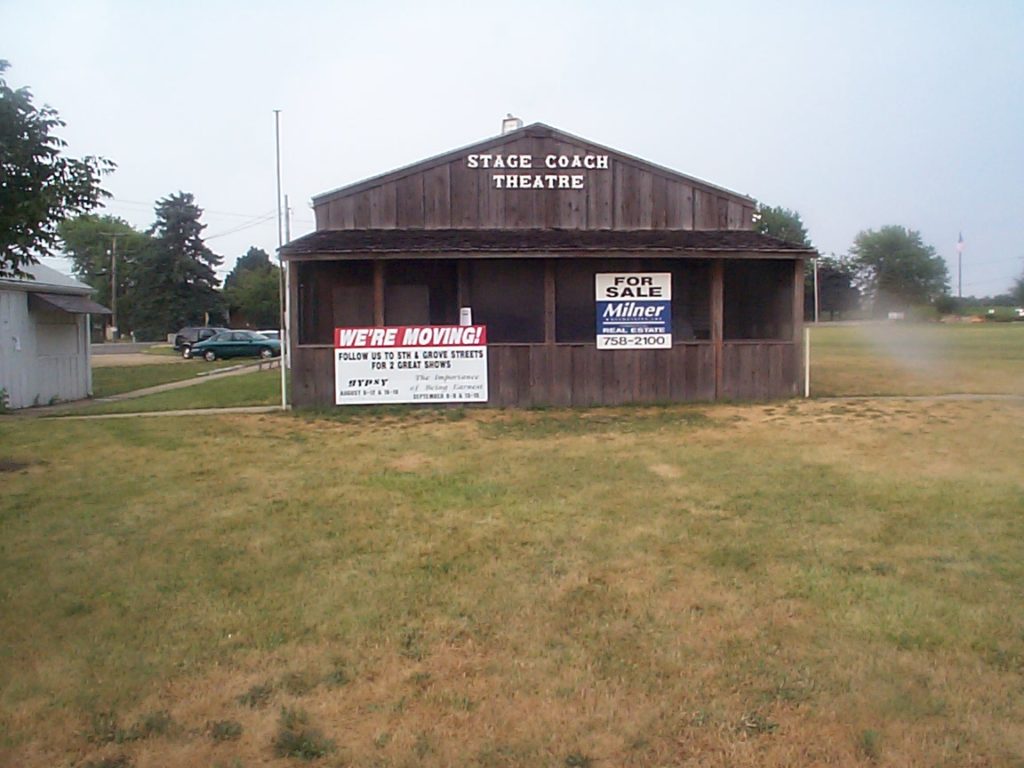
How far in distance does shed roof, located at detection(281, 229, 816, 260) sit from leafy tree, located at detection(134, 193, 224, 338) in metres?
58.9

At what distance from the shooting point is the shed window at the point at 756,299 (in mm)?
19766

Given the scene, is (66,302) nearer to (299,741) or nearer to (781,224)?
(299,741)

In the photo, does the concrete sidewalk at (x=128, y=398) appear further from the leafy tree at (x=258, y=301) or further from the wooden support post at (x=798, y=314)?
the leafy tree at (x=258, y=301)

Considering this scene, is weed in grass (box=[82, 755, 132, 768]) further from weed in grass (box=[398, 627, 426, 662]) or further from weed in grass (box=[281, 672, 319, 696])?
weed in grass (box=[398, 627, 426, 662])

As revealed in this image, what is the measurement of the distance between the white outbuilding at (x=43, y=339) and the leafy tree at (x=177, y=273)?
5136 cm

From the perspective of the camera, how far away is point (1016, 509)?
833 cm

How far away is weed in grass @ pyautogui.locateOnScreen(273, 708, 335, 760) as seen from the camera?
13.3 ft

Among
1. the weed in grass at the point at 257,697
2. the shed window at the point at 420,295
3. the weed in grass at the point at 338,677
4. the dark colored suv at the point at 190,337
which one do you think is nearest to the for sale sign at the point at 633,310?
the shed window at the point at 420,295

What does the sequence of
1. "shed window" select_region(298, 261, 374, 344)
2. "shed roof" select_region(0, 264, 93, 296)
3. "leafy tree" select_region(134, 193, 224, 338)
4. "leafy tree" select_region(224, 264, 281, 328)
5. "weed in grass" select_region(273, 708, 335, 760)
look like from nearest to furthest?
"weed in grass" select_region(273, 708, 335, 760) < "shed window" select_region(298, 261, 374, 344) < "shed roof" select_region(0, 264, 93, 296) < "leafy tree" select_region(134, 193, 224, 338) < "leafy tree" select_region(224, 264, 281, 328)

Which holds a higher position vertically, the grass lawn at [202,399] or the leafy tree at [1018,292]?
the leafy tree at [1018,292]

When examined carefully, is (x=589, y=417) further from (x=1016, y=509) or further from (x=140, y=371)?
(x=140, y=371)

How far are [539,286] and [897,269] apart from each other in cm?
969

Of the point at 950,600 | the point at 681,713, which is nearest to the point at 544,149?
the point at 950,600

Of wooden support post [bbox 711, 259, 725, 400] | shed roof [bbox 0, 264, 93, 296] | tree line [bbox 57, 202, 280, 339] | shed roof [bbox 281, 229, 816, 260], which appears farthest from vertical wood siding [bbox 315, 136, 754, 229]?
tree line [bbox 57, 202, 280, 339]
